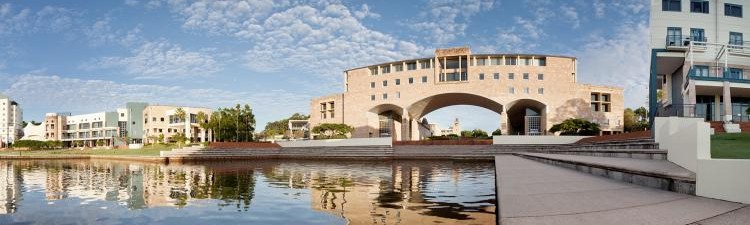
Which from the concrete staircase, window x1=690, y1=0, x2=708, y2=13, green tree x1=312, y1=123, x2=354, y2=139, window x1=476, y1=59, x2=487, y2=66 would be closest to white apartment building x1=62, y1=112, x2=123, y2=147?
green tree x1=312, y1=123, x2=354, y2=139

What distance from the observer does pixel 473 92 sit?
201 ft

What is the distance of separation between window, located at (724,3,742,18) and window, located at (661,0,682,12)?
11.7ft

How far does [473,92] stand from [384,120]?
16.4 metres

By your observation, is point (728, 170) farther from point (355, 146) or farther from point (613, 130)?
point (613, 130)

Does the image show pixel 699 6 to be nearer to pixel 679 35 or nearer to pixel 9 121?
pixel 679 35

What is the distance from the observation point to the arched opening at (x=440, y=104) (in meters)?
64.5

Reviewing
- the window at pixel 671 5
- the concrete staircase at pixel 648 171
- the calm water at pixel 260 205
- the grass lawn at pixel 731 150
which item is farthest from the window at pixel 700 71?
the calm water at pixel 260 205

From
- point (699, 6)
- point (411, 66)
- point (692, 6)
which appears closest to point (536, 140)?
point (692, 6)

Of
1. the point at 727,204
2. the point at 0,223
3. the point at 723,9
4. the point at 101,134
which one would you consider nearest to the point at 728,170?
the point at 727,204

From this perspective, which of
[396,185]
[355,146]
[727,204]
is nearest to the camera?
[727,204]

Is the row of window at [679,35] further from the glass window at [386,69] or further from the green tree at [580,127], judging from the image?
the glass window at [386,69]

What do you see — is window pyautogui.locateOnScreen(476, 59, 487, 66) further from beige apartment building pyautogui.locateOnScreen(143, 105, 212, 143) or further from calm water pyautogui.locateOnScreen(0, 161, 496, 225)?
beige apartment building pyautogui.locateOnScreen(143, 105, 212, 143)

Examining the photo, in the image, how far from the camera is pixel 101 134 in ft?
357

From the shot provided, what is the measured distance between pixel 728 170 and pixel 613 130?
60.3 meters
